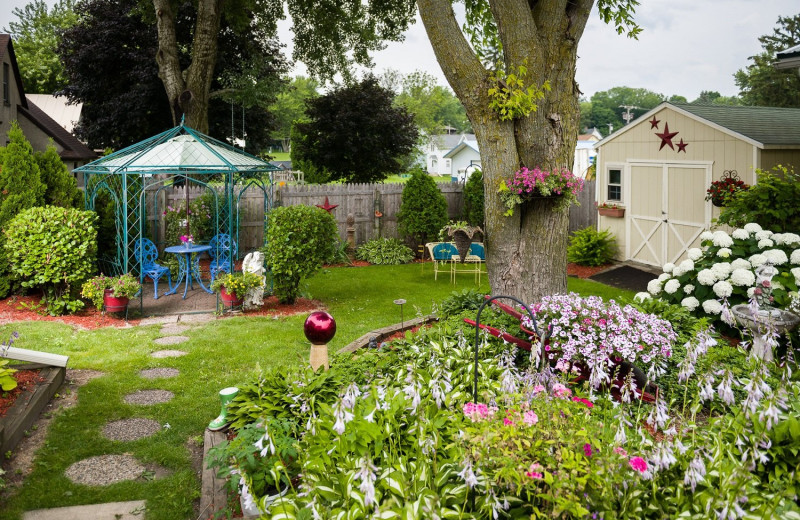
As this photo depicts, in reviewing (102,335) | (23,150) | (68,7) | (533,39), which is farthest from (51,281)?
(68,7)

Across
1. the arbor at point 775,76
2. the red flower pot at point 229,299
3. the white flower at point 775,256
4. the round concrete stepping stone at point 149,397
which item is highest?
the arbor at point 775,76

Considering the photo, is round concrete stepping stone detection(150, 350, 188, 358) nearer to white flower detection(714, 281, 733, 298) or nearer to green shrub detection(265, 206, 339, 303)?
green shrub detection(265, 206, 339, 303)

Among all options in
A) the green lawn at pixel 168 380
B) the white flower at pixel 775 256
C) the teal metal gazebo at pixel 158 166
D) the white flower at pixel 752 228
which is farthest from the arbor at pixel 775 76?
the teal metal gazebo at pixel 158 166

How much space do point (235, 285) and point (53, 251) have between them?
2.59 meters

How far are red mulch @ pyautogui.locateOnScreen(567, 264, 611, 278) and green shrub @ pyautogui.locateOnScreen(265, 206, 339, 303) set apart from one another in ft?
19.8

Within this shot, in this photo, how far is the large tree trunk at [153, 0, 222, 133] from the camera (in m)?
16.4

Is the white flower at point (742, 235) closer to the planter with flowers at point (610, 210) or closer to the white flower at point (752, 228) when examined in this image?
the white flower at point (752, 228)

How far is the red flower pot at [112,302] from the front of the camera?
30.7 ft

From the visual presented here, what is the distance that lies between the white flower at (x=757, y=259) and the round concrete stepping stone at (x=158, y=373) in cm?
640

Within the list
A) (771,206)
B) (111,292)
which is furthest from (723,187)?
(111,292)

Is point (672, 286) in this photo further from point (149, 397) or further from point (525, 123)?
point (149, 397)

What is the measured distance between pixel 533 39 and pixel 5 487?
5664 millimetres

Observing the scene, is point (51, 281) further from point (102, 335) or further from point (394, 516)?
point (394, 516)

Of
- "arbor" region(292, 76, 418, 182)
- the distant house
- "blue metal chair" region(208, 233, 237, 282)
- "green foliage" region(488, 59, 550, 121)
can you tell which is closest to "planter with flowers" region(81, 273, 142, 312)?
"blue metal chair" region(208, 233, 237, 282)
